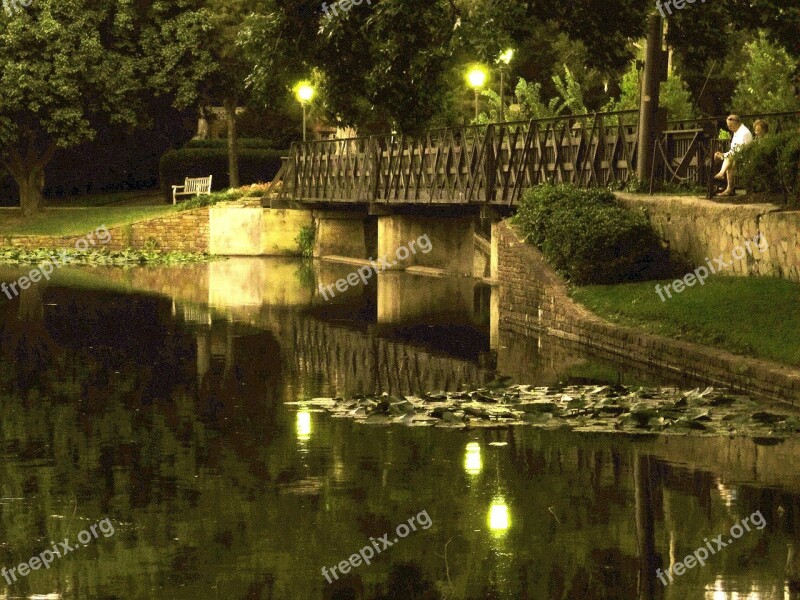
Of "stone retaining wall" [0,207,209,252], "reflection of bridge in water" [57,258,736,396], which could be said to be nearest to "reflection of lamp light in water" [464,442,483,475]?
"reflection of bridge in water" [57,258,736,396]

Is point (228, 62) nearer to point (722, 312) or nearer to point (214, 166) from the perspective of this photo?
point (214, 166)

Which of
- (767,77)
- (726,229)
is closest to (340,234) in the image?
(767,77)

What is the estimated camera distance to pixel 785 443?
1251cm

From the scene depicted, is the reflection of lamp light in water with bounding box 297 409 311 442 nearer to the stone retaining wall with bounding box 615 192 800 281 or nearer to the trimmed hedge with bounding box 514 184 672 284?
the stone retaining wall with bounding box 615 192 800 281

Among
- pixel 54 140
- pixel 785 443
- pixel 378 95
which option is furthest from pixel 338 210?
pixel 785 443

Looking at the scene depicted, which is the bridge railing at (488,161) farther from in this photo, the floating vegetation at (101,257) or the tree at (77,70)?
the tree at (77,70)

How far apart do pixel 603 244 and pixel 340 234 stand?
2210cm

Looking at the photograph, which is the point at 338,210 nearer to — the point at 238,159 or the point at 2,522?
the point at 238,159

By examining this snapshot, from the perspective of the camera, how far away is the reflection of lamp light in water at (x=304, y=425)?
12836mm

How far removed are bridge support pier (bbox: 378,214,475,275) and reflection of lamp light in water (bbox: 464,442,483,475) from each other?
945 inches

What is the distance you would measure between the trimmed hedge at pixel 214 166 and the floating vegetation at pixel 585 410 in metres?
40.1

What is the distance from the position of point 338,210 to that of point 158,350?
2393 cm

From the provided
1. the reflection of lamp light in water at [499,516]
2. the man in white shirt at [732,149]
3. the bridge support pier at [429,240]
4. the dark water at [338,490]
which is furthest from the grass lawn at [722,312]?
the bridge support pier at [429,240]

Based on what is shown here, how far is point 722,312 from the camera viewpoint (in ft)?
59.5
